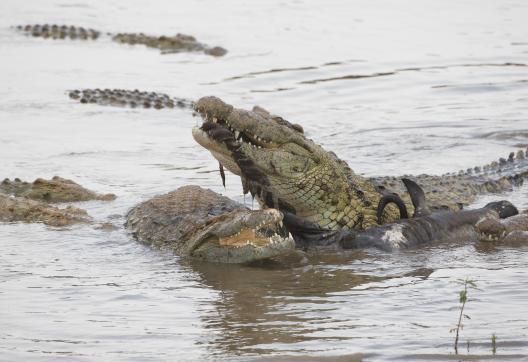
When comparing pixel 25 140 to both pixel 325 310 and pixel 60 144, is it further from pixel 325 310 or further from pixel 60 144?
pixel 325 310

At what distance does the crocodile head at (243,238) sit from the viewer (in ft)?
24.4

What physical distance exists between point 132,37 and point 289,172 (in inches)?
470

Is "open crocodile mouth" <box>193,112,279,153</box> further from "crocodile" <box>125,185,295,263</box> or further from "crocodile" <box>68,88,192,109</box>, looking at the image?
"crocodile" <box>68,88,192,109</box>

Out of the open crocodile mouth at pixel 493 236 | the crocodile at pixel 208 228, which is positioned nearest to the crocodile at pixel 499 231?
the open crocodile mouth at pixel 493 236

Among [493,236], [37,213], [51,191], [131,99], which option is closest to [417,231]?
[493,236]

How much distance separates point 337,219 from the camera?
870cm

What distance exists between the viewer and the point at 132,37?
19875 mm

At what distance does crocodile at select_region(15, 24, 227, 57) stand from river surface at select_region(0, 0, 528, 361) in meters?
0.28

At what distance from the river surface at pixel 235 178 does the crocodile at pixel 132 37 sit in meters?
0.28

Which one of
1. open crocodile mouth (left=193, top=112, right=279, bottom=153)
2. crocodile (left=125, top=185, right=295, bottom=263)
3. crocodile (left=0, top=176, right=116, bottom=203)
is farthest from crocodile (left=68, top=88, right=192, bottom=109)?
open crocodile mouth (left=193, top=112, right=279, bottom=153)

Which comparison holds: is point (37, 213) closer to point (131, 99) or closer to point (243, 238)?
point (243, 238)

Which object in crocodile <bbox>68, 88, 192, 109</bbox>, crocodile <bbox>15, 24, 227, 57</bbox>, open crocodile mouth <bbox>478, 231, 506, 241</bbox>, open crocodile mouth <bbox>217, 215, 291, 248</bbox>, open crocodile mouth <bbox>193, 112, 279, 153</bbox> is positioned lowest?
open crocodile mouth <bbox>478, 231, 506, 241</bbox>

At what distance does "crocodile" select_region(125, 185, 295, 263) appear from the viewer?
24.7ft

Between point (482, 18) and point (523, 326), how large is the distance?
15113mm
